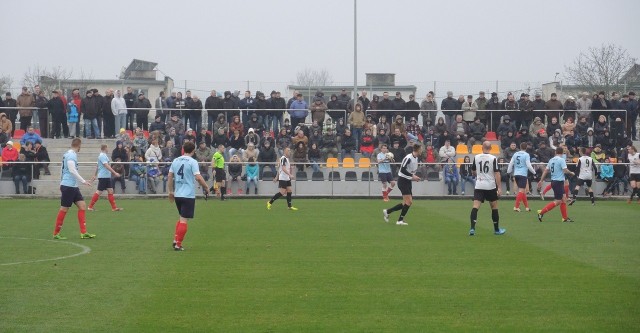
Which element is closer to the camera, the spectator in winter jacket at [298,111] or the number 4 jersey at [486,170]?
the number 4 jersey at [486,170]

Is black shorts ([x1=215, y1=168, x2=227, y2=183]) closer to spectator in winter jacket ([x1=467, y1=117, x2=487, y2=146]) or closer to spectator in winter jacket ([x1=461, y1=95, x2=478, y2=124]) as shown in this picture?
spectator in winter jacket ([x1=467, y1=117, x2=487, y2=146])

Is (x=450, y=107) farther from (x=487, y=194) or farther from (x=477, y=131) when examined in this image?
(x=487, y=194)

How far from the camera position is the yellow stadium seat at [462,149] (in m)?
37.4

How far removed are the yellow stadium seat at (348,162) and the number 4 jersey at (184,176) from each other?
20100 millimetres

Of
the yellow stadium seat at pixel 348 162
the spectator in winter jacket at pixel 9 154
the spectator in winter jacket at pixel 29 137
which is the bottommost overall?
the yellow stadium seat at pixel 348 162

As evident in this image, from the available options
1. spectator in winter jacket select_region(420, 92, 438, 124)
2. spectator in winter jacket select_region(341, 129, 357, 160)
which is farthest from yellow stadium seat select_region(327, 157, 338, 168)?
spectator in winter jacket select_region(420, 92, 438, 124)

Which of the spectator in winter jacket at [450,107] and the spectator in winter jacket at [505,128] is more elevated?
the spectator in winter jacket at [450,107]

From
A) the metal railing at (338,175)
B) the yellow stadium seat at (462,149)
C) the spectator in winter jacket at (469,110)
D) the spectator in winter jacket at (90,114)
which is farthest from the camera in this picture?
the spectator in winter jacket at (469,110)

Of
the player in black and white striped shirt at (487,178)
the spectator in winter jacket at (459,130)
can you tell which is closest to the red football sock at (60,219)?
the player in black and white striped shirt at (487,178)

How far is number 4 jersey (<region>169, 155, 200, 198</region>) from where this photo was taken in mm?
16203

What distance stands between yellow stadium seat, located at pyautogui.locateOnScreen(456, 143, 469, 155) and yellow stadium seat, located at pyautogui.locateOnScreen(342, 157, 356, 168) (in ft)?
14.0

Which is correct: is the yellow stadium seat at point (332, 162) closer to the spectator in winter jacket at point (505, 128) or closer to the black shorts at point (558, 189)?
the spectator in winter jacket at point (505, 128)

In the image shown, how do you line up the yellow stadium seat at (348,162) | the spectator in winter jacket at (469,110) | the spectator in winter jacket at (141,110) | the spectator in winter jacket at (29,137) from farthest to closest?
the spectator in winter jacket at (469,110)
the spectator in winter jacket at (141,110)
the yellow stadium seat at (348,162)
the spectator in winter jacket at (29,137)

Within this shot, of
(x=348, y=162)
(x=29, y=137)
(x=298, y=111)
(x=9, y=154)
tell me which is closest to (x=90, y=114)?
(x=29, y=137)
